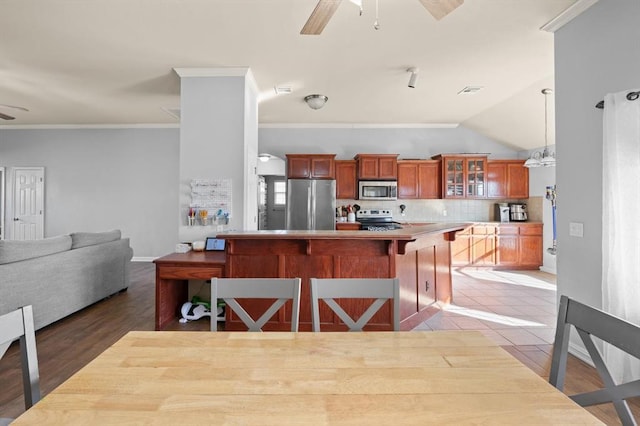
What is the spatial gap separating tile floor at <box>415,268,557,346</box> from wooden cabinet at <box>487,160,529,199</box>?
1678 mm

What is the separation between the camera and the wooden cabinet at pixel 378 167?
19.8ft

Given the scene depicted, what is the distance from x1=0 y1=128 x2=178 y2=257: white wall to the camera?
635 cm

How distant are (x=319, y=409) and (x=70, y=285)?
3612 millimetres

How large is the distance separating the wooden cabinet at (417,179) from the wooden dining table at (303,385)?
5258 millimetres

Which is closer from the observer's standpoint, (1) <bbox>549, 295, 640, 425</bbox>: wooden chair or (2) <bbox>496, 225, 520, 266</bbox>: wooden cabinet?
(1) <bbox>549, 295, 640, 425</bbox>: wooden chair

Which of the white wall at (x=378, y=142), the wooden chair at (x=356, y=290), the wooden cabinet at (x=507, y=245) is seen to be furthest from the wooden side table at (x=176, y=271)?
the wooden cabinet at (x=507, y=245)

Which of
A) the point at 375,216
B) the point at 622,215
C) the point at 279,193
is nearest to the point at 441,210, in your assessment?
the point at 375,216

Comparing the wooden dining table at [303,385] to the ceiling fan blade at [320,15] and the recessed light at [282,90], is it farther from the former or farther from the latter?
the recessed light at [282,90]

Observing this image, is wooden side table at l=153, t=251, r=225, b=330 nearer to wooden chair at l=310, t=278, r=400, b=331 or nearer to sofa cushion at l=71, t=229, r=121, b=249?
sofa cushion at l=71, t=229, r=121, b=249

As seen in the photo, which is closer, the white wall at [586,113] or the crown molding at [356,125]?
the white wall at [586,113]

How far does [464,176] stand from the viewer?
20.0 ft

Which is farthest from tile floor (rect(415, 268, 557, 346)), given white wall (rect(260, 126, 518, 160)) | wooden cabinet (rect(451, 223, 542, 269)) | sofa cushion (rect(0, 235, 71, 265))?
sofa cushion (rect(0, 235, 71, 265))

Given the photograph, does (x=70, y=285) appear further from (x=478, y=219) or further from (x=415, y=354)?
(x=478, y=219)

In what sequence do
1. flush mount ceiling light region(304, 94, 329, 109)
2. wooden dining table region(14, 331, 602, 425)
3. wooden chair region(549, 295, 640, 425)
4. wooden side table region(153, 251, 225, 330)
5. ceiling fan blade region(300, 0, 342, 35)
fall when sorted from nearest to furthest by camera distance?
wooden dining table region(14, 331, 602, 425), wooden chair region(549, 295, 640, 425), ceiling fan blade region(300, 0, 342, 35), wooden side table region(153, 251, 225, 330), flush mount ceiling light region(304, 94, 329, 109)
